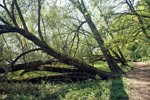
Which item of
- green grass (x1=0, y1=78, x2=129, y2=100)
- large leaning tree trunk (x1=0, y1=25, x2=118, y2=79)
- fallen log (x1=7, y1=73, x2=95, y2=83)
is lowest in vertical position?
green grass (x1=0, y1=78, x2=129, y2=100)

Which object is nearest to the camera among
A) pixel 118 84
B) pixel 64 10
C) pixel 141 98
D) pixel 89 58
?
pixel 141 98

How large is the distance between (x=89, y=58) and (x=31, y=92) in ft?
33.1

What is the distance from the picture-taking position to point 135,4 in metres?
21.9

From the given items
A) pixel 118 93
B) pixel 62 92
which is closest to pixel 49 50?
pixel 62 92

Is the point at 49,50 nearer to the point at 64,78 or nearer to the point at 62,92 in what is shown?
the point at 64,78

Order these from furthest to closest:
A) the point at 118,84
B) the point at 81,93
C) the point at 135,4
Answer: the point at 135,4 → the point at 118,84 → the point at 81,93

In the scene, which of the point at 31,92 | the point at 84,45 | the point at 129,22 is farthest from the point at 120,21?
the point at 31,92

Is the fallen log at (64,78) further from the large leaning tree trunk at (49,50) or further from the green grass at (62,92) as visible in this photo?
the green grass at (62,92)

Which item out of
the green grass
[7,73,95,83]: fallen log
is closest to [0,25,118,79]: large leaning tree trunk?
[7,73,95,83]: fallen log

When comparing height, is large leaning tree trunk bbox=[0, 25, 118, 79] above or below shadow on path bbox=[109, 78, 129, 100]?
above

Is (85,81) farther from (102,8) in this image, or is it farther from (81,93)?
(102,8)

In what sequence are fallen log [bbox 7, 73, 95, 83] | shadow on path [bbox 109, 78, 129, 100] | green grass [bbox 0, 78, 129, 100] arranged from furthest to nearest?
fallen log [bbox 7, 73, 95, 83], green grass [bbox 0, 78, 129, 100], shadow on path [bbox 109, 78, 129, 100]

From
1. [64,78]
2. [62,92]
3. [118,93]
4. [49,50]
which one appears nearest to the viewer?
[118,93]

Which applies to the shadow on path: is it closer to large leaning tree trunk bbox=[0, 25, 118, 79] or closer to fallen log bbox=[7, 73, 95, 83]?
large leaning tree trunk bbox=[0, 25, 118, 79]
